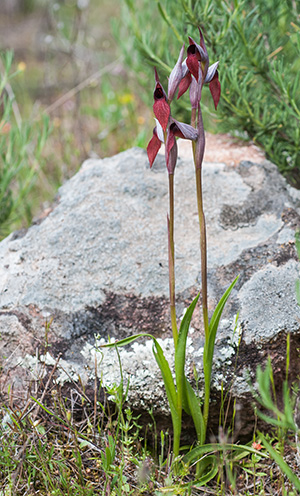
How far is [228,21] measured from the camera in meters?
1.88

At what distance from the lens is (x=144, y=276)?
5.63 ft

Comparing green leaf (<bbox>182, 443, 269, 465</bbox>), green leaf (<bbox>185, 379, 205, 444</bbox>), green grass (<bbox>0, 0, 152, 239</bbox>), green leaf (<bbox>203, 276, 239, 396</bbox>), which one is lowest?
green leaf (<bbox>182, 443, 269, 465</bbox>)

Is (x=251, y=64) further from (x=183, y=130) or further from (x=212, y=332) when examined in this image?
(x=212, y=332)

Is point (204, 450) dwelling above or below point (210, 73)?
below

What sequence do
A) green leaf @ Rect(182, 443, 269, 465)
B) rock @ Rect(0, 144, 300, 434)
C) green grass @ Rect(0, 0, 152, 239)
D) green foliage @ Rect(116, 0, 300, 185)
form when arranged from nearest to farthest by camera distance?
green leaf @ Rect(182, 443, 269, 465), rock @ Rect(0, 144, 300, 434), green foliage @ Rect(116, 0, 300, 185), green grass @ Rect(0, 0, 152, 239)

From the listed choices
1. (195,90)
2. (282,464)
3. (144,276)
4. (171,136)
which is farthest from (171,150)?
(282,464)

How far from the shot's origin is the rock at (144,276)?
149 centimetres

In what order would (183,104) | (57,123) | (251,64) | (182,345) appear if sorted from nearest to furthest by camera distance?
1. (182,345)
2. (251,64)
3. (183,104)
4. (57,123)

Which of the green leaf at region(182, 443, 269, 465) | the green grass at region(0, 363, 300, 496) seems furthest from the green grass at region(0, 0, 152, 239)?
the green leaf at region(182, 443, 269, 465)

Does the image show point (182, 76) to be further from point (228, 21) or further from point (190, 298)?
point (228, 21)

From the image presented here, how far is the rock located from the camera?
1.49 m

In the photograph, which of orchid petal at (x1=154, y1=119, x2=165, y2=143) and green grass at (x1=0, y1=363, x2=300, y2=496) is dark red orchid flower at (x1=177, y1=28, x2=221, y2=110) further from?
green grass at (x1=0, y1=363, x2=300, y2=496)

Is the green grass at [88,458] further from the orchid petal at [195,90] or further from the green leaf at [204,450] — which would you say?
the orchid petal at [195,90]

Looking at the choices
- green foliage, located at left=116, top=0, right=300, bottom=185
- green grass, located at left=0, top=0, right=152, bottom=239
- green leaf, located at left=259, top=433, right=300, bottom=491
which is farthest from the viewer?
green grass, located at left=0, top=0, right=152, bottom=239
